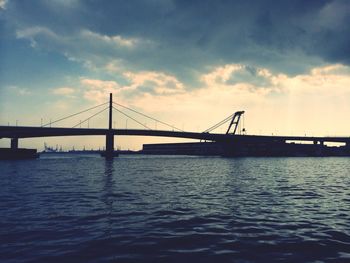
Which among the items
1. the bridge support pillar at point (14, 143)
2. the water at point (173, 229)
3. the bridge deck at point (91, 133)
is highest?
the bridge deck at point (91, 133)

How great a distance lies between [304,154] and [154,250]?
207 m

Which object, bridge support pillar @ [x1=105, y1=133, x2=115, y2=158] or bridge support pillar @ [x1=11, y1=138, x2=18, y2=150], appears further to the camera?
bridge support pillar @ [x1=11, y1=138, x2=18, y2=150]

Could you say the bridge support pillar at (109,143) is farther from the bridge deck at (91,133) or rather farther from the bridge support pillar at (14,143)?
the bridge support pillar at (14,143)

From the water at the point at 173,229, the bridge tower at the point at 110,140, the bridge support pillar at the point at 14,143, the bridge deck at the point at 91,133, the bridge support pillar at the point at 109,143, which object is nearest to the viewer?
the water at the point at 173,229

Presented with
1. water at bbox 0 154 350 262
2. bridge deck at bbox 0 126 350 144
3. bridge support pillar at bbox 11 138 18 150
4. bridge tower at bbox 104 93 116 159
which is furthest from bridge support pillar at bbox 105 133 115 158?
water at bbox 0 154 350 262

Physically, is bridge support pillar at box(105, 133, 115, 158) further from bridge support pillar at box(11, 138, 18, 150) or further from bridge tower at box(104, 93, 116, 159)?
bridge support pillar at box(11, 138, 18, 150)

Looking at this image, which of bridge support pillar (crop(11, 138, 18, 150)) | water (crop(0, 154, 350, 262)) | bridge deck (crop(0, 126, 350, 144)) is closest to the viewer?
water (crop(0, 154, 350, 262))

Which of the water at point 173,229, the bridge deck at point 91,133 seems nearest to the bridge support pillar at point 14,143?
the bridge deck at point 91,133

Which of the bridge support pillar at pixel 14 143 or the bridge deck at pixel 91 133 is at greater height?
the bridge deck at pixel 91 133

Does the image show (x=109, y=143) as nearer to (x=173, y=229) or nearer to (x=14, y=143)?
(x=14, y=143)

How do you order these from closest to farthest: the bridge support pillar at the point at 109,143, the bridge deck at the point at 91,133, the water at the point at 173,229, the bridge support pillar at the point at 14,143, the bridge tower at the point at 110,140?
the water at the point at 173,229
the bridge deck at the point at 91,133
the bridge tower at the point at 110,140
the bridge support pillar at the point at 109,143
the bridge support pillar at the point at 14,143

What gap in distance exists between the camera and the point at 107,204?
63.2 ft

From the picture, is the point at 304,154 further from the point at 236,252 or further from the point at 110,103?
the point at 236,252

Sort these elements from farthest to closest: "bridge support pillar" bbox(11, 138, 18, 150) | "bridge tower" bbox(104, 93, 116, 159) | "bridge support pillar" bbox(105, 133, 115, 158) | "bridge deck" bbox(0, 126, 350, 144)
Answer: "bridge support pillar" bbox(11, 138, 18, 150)
"bridge support pillar" bbox(105, 133, 115, 158)
"bridge tower" bbox(104, 93, 116, 159)
"bridge deck" bbox(0, 126, 350, 144)
